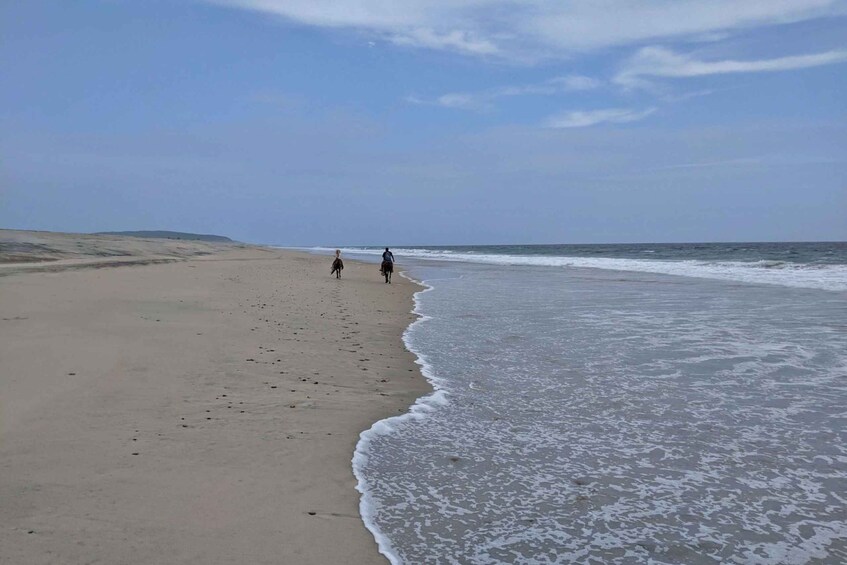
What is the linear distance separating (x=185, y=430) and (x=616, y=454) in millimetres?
3573

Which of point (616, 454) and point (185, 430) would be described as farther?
point (185, 430)

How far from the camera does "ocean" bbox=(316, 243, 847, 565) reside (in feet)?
12.1

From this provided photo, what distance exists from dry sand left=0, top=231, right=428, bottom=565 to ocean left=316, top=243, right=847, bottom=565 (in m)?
0.43

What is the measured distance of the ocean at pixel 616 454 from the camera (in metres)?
3.70

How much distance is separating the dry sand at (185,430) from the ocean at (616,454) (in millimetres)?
426

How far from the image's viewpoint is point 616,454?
16.8ft

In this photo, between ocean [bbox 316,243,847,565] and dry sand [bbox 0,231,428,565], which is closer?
dry sand [bbox 0,231,428,565]

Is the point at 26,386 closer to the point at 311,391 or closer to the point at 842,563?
the point at 311,391

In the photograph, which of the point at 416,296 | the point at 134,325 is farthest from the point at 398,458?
the point at 416,296

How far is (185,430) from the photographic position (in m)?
5.33

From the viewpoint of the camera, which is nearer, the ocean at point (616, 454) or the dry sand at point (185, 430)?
the dry sand at point (185, 430)

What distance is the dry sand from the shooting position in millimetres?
3477

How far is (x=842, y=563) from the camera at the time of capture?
3438 millimetres

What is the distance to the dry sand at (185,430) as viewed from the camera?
3477 mm
